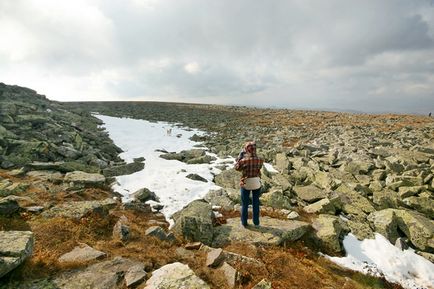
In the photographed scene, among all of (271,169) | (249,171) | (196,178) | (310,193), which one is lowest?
(310,193)

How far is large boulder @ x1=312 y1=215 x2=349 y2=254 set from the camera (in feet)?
33.5

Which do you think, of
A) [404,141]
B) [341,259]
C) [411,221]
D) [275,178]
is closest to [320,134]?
[404,141]

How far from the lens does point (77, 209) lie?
9789 millimetres

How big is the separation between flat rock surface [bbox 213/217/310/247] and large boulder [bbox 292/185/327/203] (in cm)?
354

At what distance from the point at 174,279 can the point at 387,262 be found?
8.09 metres

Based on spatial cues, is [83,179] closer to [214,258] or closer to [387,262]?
[214,258]

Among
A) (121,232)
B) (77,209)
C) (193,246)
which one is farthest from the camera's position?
(77,209)

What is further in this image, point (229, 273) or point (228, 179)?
point (228, 179)

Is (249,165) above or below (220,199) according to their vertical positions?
above

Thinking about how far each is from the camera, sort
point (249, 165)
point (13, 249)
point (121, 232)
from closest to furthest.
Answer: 1. point (13, 249)
2. point (121, 232)
3. point (249, 165)

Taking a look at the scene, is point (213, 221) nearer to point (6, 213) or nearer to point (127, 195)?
point (127, 195)

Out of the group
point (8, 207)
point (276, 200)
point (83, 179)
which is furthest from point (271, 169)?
point (8, 207)

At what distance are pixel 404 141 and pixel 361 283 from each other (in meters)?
22.0

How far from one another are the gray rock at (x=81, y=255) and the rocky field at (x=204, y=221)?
3 cm
